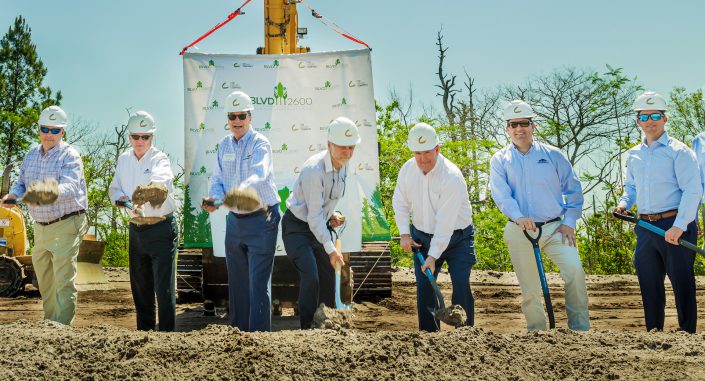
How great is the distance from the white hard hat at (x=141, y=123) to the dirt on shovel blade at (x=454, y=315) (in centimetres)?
298

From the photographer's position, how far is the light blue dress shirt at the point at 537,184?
268 inches

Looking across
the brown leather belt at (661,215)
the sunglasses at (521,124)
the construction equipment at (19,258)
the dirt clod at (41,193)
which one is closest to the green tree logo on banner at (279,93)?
the dirt clod at (41,193)

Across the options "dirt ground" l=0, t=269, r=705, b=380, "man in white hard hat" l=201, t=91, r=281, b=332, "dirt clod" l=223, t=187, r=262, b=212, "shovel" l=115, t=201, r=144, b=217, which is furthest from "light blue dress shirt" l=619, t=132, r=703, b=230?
"shovel" l=115, t=201, r=144, b=217

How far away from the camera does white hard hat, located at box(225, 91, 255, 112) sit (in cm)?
652

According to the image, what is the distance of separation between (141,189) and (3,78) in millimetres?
25550

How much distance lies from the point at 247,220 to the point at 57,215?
1.99m

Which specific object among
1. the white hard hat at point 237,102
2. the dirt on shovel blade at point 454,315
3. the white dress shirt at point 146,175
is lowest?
the dirt on shovel blade at point 454,315

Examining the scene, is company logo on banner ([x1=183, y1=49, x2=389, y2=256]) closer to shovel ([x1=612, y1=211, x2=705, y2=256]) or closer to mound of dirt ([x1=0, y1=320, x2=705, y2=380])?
shovel ([x1=612, y1=211, x2=705, y2=256])

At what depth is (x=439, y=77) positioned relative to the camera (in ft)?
92.5

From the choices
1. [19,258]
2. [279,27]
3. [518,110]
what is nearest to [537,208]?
[518,110]

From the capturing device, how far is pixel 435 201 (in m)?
6.64

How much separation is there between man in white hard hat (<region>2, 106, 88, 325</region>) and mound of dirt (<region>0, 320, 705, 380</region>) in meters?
1.68

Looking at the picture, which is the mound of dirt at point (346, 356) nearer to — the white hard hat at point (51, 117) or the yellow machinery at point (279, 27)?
the white hard hat at point (51, 117)

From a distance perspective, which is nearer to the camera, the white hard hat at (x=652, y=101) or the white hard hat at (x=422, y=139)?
the white hard hat at (x=422, y=139)
